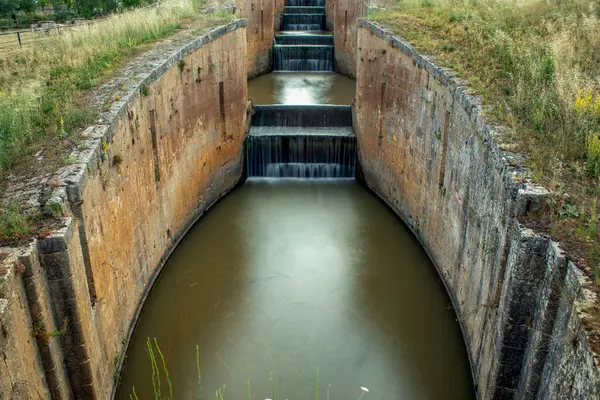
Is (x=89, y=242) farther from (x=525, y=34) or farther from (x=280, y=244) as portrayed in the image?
(x=525, y=34)

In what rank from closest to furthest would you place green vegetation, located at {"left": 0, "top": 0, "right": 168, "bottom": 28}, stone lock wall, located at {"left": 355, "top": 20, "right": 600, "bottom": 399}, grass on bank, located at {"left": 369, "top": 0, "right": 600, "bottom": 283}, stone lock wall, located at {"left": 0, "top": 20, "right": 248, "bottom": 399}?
stone lock wall, located at {"left": 355, "top": 20, "right": 600, "bottom": 399} → stone lock wall, located at {"left": 0, "top": 20, "right": 248, "bottom": 399} → grass on bank, located at {"left": 369, "top": 0, "right": 600, "bottom": 283} → green vegetation, located at {"left": 0, "top": 0, "right": 168, "bottom": 28}

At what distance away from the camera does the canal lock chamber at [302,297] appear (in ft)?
25.6

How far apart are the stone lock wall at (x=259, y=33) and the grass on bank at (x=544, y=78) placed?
757 centimetres

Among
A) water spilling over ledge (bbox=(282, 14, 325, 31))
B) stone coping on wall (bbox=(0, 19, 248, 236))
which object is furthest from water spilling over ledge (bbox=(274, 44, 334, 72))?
stone coping on wall (bbox=(0, 19, 248, 236))

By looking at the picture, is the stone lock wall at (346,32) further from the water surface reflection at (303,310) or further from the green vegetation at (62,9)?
the water surface reflection at (303,310)

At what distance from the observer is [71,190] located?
618cm

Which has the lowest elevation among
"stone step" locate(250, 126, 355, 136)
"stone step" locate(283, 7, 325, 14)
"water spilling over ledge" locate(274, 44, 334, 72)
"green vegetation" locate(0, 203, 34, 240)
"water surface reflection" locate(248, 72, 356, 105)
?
"stone step" locate(250, 126, 355, 136)

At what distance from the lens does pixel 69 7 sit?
21.6 m

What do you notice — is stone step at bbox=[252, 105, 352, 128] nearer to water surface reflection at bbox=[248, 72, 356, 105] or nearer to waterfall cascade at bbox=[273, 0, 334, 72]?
water surface reflection at bbox=[248, 72, 356, 105]

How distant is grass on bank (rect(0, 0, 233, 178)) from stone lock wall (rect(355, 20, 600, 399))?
4.86m

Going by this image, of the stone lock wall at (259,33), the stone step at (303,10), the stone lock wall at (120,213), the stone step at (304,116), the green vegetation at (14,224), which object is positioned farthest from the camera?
the stone step at (303,10)

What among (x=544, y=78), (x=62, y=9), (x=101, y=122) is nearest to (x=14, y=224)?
(x=101, y=122)

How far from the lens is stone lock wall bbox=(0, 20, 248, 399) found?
5293 millimetres

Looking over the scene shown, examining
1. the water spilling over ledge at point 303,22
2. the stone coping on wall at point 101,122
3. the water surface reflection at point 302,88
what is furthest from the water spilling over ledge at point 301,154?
Result: the water spilling over ledge at point 303,22
